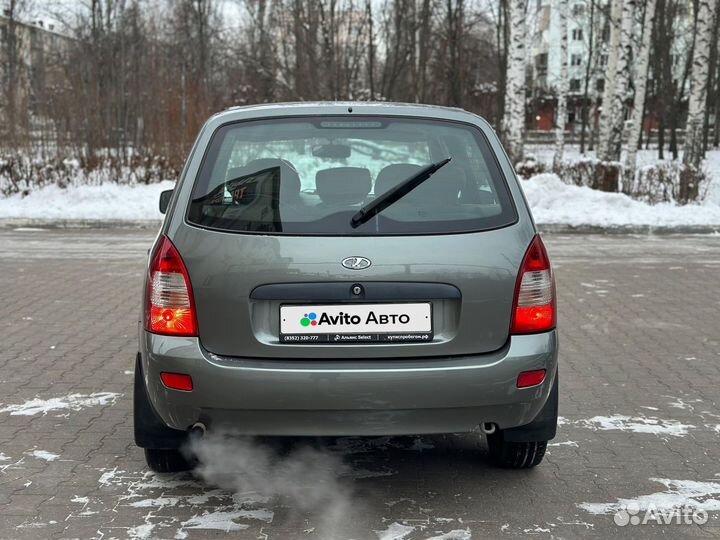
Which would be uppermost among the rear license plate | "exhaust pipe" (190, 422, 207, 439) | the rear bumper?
the rear license plate

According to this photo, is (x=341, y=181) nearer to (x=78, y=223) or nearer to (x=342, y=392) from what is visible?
(x=342, y=392)

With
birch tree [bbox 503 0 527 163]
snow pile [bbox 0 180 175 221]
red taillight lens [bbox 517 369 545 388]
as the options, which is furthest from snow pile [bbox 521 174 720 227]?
red taillight lens [bbox 517 369 545 388]

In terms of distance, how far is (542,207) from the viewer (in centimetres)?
1725

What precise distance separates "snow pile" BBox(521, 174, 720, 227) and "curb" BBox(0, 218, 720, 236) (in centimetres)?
10

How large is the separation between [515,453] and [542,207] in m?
13.4

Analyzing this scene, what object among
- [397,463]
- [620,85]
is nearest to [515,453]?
[397,463]

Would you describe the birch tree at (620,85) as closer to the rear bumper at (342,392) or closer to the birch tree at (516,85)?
the birch tree at (516,85)

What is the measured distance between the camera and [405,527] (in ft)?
11.8

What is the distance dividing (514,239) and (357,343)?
76 centimetres

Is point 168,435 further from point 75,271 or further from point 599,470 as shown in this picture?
point 75,271

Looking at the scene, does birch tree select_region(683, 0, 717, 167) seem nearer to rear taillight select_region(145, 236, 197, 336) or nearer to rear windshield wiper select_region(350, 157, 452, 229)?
rear windshield wiper select_region(350, 157, 452, 229)

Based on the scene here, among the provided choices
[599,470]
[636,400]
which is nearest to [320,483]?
[599,470]

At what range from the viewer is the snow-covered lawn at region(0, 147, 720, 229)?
53.2 feet

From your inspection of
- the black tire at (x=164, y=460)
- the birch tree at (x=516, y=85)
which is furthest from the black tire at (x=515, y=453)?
the birch tree at (x=516, y=85)
